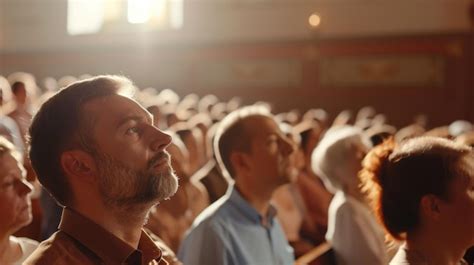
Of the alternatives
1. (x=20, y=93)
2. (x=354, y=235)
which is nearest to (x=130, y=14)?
(x=20, y=93)

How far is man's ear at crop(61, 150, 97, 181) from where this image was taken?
8.05ft

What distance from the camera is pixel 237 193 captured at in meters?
4.18

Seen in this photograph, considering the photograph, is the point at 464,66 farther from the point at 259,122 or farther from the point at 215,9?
the point at 259,122

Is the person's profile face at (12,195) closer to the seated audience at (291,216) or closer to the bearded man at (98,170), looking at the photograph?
the bearded man at (98,170)

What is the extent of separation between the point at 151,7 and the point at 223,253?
16.2m

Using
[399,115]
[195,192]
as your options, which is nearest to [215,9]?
[399,115]

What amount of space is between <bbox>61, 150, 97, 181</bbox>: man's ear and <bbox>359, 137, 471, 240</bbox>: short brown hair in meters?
1.07

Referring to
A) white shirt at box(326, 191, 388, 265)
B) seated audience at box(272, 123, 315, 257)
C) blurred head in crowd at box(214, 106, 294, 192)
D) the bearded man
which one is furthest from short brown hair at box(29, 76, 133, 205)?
seated audience at box(272, 123, 315, 257)

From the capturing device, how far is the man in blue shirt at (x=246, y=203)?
12.9 ft

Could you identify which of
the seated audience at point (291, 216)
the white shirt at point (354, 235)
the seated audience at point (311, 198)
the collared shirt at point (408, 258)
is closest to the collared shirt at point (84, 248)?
the collared shirt at point (408, 258)

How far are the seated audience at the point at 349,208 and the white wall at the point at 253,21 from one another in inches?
516

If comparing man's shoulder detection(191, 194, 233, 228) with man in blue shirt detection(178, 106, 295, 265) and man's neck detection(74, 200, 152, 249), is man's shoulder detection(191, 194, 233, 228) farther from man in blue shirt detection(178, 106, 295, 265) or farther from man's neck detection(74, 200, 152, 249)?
man's neck detection(74, 200, 152, 249)

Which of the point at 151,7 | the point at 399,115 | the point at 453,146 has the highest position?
the point at 453,146

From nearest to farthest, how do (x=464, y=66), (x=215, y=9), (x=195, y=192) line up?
(x=195, y=192) → (x=464, y=66) → (x=215, y=9)
